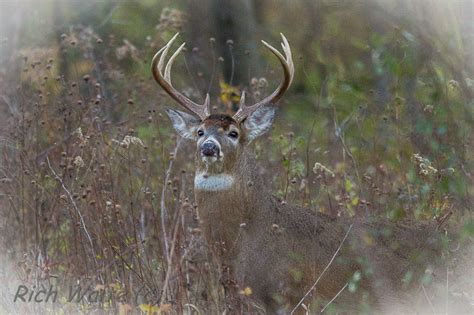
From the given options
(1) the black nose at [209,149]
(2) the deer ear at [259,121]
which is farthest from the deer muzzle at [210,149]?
(2) the deer ear at [259,121]

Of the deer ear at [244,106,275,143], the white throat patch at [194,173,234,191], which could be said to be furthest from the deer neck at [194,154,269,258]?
the deer ear at [244,106,275,143]

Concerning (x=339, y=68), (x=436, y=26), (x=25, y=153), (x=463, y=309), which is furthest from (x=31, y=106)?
(x=463, y=309)

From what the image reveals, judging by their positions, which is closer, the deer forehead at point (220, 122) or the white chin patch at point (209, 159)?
the white chin patch at point (209, 159)

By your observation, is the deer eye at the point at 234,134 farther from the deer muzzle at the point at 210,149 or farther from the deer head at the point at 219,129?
the deer muzzle at the point at 210,149

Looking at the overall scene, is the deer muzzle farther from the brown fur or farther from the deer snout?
the brown fur

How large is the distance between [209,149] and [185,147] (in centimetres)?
Answer: 251

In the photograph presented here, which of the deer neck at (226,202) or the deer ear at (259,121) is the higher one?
the deer ear at (259,121)

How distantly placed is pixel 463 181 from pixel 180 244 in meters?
1.97

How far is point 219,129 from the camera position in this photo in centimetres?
748

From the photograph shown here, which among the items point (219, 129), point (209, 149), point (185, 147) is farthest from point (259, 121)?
point (185, 147)

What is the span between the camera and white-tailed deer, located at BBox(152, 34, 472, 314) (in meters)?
7.21

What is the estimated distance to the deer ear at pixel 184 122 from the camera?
7859 millimetres

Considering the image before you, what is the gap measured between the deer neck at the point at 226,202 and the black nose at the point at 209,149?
0.72ft

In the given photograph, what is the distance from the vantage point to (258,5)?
13.2 m
